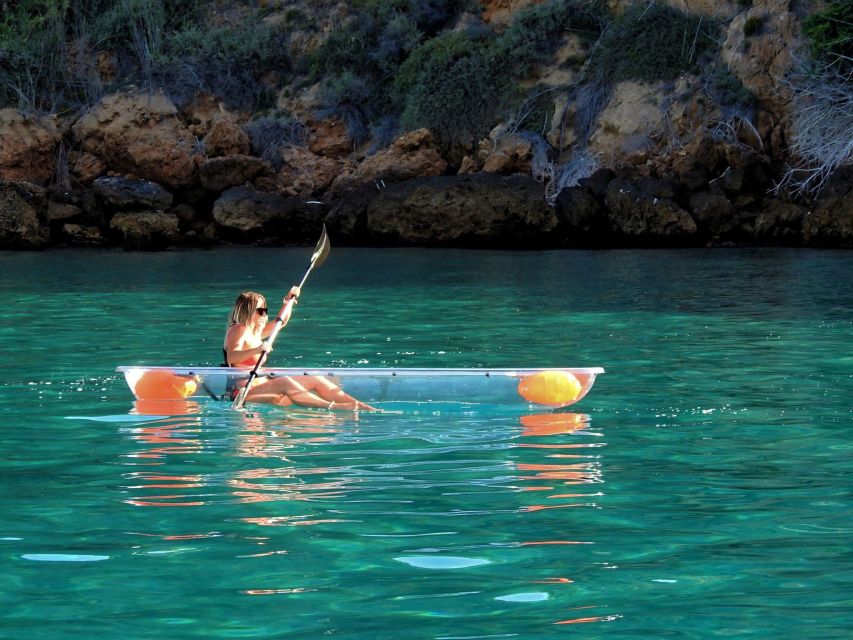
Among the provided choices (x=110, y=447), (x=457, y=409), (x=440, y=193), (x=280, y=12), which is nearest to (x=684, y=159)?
(x=440, y=193)

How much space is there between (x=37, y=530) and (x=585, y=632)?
255cm

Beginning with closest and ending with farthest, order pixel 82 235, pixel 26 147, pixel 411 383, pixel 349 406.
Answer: pixel 411 383 < pixel 349 406 < pixel 82 235 < pixel 26 147

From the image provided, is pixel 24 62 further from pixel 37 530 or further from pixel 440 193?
pixel 37 530

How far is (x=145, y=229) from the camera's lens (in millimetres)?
27719

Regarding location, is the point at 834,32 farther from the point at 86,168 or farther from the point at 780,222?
the point at 86,168

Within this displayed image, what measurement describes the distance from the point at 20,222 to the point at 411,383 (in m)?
20.8

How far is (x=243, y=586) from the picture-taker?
459cm

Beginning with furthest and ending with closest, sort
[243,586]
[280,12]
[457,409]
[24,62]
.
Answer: [280,12] → [24,62] → [457,409] → [243,586]

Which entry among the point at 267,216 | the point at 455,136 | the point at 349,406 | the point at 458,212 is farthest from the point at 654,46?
the point at 349,406

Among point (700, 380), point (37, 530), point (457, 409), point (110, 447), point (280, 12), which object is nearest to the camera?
point (37, 530)

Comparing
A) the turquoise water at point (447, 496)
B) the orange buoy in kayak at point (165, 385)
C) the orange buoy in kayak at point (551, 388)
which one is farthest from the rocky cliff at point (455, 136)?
the orange buoy in kayak at point (165, 385)

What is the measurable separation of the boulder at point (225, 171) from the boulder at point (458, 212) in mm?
2720

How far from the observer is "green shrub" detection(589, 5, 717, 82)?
27.7 meters

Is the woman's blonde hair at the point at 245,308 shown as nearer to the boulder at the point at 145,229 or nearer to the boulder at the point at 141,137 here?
the boulder at the point at 145,229
